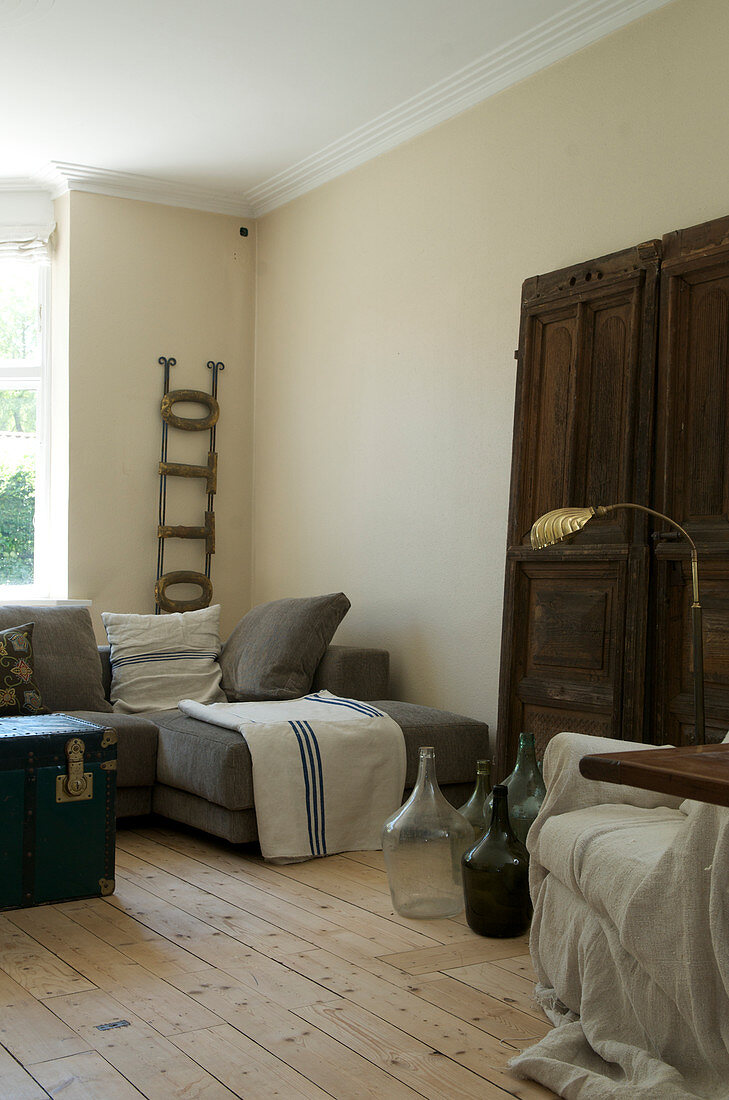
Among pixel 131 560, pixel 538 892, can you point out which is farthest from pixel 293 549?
pixel 538 892

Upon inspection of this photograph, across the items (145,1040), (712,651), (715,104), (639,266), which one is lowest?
(145,1040)

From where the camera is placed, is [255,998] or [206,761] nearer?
[255,998]

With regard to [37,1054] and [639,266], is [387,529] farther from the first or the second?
[37,1054]

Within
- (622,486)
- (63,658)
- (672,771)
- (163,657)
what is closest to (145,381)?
(163,657)

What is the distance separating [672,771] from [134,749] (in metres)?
2.79

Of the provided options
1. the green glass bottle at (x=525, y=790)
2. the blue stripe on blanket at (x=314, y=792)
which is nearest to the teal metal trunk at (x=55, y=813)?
the blue stripe on blanket at (x=314, y=792)

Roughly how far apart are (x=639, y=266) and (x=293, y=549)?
2719 mm

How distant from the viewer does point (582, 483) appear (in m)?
3.56

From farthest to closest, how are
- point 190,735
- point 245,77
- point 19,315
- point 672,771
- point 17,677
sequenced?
point 19,315, point 245,77, point 17,677, point 190,735, point 672,771

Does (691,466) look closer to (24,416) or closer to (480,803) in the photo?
(480,803)

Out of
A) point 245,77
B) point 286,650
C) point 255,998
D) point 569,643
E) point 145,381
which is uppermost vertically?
point 245,77

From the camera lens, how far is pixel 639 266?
3402 millimetres

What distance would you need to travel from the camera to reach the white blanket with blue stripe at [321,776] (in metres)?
3.64

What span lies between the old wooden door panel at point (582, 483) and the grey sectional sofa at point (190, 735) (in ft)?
1.22
